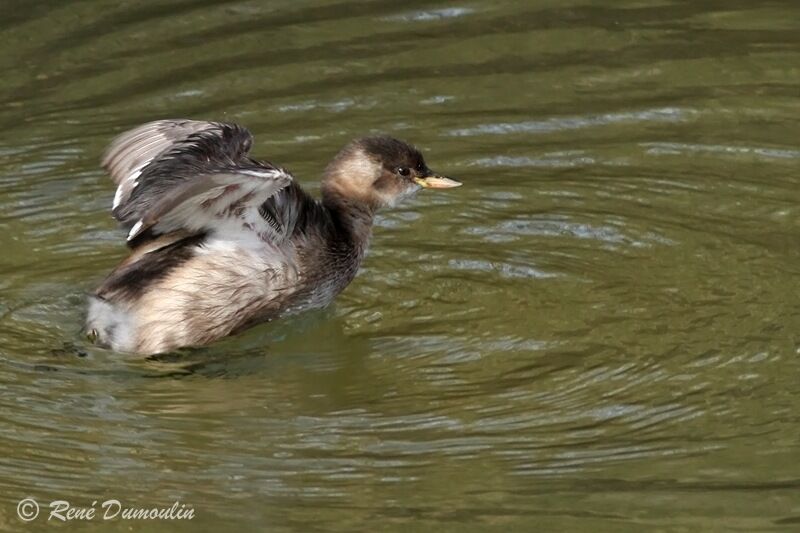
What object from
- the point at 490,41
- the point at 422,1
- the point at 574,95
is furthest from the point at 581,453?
the point at 422,1

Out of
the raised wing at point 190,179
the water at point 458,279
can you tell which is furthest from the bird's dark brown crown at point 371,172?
the raised wing at point 190,179

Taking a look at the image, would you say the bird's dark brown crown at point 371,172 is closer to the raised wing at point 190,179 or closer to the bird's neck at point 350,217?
the bird's neck at point 350,217

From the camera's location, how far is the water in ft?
19.6

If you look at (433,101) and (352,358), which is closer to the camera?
(352,358)

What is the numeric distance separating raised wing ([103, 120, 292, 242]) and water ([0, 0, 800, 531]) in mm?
620

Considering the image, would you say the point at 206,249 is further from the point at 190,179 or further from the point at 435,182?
the point at 435,182

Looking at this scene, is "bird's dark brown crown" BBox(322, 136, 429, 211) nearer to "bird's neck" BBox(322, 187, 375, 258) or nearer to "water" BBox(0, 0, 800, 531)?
"bird's neck" BBox(322, 187, 375, 258)

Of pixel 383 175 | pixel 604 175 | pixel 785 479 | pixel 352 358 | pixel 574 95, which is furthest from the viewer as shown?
pixel 574 95

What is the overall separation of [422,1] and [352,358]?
189 inches

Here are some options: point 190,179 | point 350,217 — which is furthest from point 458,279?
point 190,179

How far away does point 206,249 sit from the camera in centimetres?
748

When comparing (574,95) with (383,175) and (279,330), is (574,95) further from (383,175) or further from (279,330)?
(279,330)

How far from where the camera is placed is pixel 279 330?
25.6ft

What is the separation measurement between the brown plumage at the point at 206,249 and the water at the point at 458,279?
15cm
